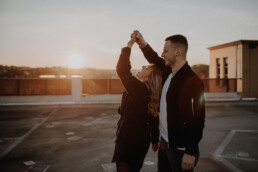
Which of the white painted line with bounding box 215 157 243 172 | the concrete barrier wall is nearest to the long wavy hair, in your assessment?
the white painted line with bounding box 215 157 243 172

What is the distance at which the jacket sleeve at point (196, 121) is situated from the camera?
193 cm

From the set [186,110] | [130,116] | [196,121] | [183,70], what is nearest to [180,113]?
[186,110]

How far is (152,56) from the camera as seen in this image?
9.20 feet

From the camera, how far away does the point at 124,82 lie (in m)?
2.30

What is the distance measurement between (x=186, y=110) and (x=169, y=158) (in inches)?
21.7

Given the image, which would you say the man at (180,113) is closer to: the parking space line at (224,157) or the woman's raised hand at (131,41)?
the woman's raised hand at (131,41)

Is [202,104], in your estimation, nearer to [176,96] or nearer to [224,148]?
[176,96]

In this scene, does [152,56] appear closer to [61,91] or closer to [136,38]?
[136,38]

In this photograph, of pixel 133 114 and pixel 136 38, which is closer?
pixel 133 114

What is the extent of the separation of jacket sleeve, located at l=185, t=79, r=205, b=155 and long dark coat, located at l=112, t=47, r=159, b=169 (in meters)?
0.59

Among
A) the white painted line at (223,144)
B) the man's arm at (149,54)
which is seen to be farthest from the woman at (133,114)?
the white painted line at (223,144)

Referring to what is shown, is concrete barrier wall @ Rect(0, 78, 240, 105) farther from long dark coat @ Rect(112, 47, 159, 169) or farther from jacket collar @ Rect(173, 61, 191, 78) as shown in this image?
jacket collar @ Rect(173, 61, 191, 78)

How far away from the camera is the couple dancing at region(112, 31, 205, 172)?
78.1 inches

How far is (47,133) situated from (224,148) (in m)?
5.59
